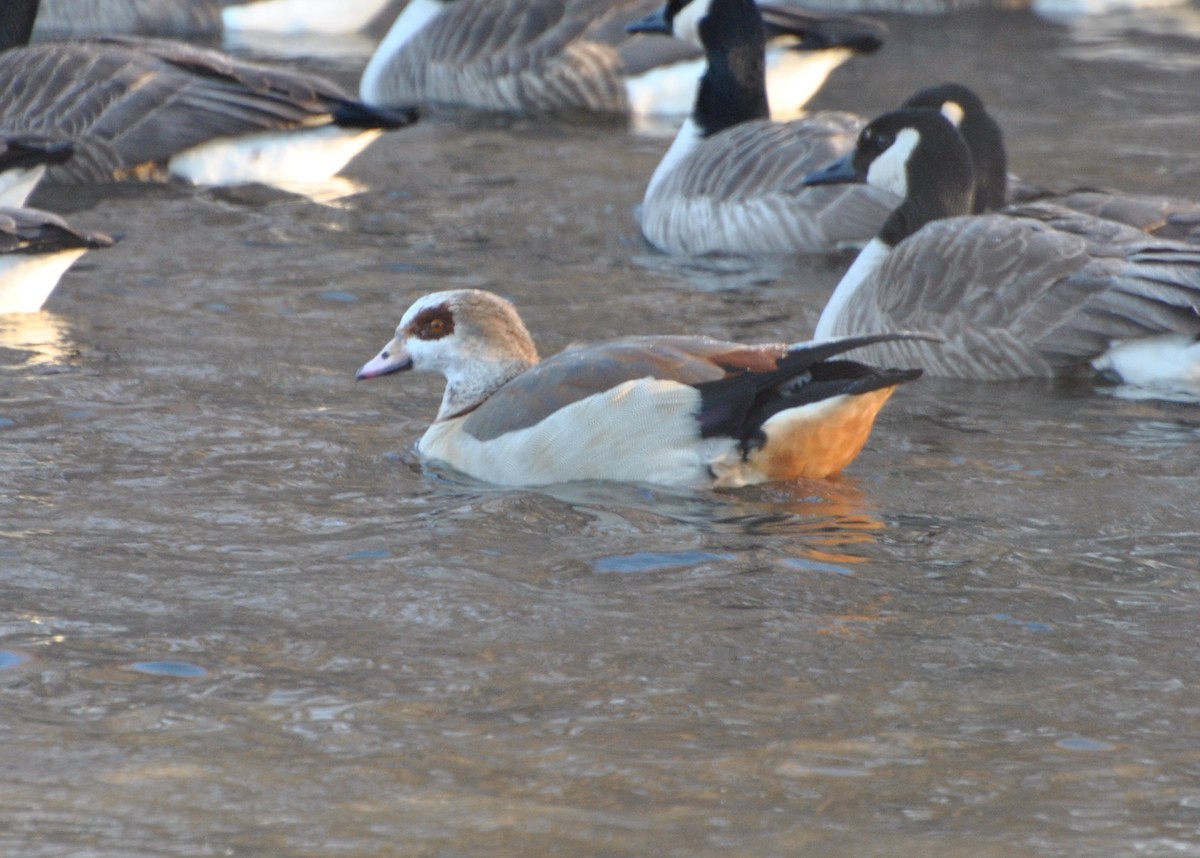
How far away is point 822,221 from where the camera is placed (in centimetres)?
1102

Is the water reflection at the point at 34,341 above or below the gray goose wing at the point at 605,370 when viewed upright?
below

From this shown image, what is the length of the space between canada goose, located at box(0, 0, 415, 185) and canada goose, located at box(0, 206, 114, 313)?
326 centimetres

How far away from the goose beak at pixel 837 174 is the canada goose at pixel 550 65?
5.35 m

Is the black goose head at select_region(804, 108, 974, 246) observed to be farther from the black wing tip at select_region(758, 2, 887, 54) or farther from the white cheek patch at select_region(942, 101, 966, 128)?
the black wing tip at select_region(758, 2, 887, 54)

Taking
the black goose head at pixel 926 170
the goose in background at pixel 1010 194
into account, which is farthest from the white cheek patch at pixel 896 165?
the goose in background at pixel 1010 194

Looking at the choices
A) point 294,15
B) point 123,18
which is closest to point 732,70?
point 294,15

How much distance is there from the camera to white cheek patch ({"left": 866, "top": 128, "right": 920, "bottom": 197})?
380 inches

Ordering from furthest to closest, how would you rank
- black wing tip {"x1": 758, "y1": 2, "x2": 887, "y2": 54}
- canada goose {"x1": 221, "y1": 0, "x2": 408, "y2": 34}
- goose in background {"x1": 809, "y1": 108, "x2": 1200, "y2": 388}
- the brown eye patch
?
canada goose {"x1": 221, "y1": 0, "x2": 408, "y2": 34}, black wing tip {"x1": 758, "y1": 2, "x2": 887, "y2": 54}, goose in background {"x1": 809, "y1": 108, "x2": 1200, "y2": 388}, the brown eye patch

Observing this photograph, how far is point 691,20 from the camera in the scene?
514 inches

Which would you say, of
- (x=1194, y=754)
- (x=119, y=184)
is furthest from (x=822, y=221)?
(x=1194, y=754)

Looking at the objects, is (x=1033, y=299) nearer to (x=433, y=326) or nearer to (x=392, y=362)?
(x=433, y=326)

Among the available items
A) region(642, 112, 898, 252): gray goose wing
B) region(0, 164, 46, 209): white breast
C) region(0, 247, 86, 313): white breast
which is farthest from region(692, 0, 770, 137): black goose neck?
region(0, 247, 86, 313): white breast

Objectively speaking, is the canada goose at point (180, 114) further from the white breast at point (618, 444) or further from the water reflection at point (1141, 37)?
the water reflection at point (1141, 37)

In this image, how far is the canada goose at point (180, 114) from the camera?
12.6 meters
